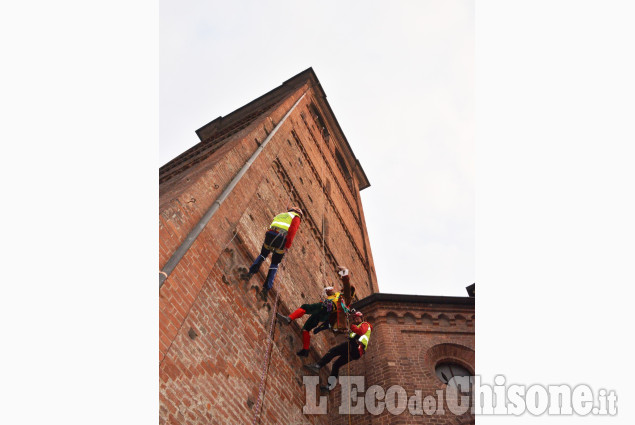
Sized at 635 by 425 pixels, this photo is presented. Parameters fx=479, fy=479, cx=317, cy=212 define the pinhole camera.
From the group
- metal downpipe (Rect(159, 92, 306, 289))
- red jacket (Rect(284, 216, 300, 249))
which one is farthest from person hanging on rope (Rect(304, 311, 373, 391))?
metal downpipe (Rect(159, 92, 306, 289))

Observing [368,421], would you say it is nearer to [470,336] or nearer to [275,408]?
[275,408]

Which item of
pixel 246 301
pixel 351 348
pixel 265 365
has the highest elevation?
pixel 246 301

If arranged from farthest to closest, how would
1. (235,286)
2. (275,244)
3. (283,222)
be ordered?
(283,222) → (275,244) → (235,286)

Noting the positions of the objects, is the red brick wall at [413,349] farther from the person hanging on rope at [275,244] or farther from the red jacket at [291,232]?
the red jacket at [291,232]

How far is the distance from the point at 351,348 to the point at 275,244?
2178 millimetres

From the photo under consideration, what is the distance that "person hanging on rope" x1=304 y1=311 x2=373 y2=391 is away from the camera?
25.2 ft

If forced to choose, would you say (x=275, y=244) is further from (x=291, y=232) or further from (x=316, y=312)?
(x=316, y=312)

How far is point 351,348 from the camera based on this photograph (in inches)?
311

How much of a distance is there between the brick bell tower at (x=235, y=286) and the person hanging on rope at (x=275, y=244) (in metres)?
0.18

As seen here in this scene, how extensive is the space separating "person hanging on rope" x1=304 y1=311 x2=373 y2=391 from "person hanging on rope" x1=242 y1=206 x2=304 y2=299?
59.8 inches

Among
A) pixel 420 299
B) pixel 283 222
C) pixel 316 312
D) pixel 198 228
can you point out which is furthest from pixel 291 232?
pixel 420 299

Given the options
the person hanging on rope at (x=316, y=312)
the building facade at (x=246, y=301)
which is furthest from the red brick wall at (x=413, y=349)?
the person hanging on rope at (x=316, y=312)

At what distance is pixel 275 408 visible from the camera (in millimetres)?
6727

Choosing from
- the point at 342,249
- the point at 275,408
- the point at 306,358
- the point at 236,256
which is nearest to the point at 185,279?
the point at 236,256
